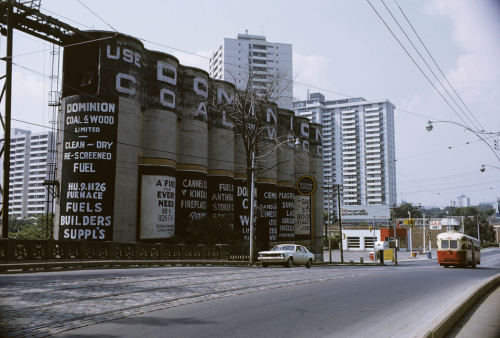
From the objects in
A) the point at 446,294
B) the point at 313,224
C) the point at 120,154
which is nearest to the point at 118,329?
the point at 446,294

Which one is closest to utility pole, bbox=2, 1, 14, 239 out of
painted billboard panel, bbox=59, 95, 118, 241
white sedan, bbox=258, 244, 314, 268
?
painted billboard panel, bbox=59, 95, 118, 241

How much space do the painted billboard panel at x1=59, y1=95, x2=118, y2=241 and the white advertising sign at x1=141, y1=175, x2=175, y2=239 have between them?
123 inches

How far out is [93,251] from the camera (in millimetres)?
24453

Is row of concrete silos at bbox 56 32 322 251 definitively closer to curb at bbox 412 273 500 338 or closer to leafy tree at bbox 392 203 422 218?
curb at bbox 412 273 500 338

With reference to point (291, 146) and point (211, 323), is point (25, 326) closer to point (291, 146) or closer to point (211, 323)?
point (211, 323)

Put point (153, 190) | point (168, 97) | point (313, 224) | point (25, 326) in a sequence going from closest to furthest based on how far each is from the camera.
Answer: point (25, 326) → point (153, 190) → point (168, 97) → point (313, 224)

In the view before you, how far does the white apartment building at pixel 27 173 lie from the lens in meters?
172

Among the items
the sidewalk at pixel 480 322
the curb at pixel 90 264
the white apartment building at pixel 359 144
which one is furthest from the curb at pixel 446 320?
the white apartment building at pixel 359 144

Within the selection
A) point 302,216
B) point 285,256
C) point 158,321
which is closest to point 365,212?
point 302,216

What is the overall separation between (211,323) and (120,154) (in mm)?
28650

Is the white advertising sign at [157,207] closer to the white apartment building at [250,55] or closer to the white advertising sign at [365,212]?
the white advertising sign at [365,212]

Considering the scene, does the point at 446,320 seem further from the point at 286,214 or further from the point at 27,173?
the point at 27,173

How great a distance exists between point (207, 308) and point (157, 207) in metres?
27.8

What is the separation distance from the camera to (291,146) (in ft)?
189
